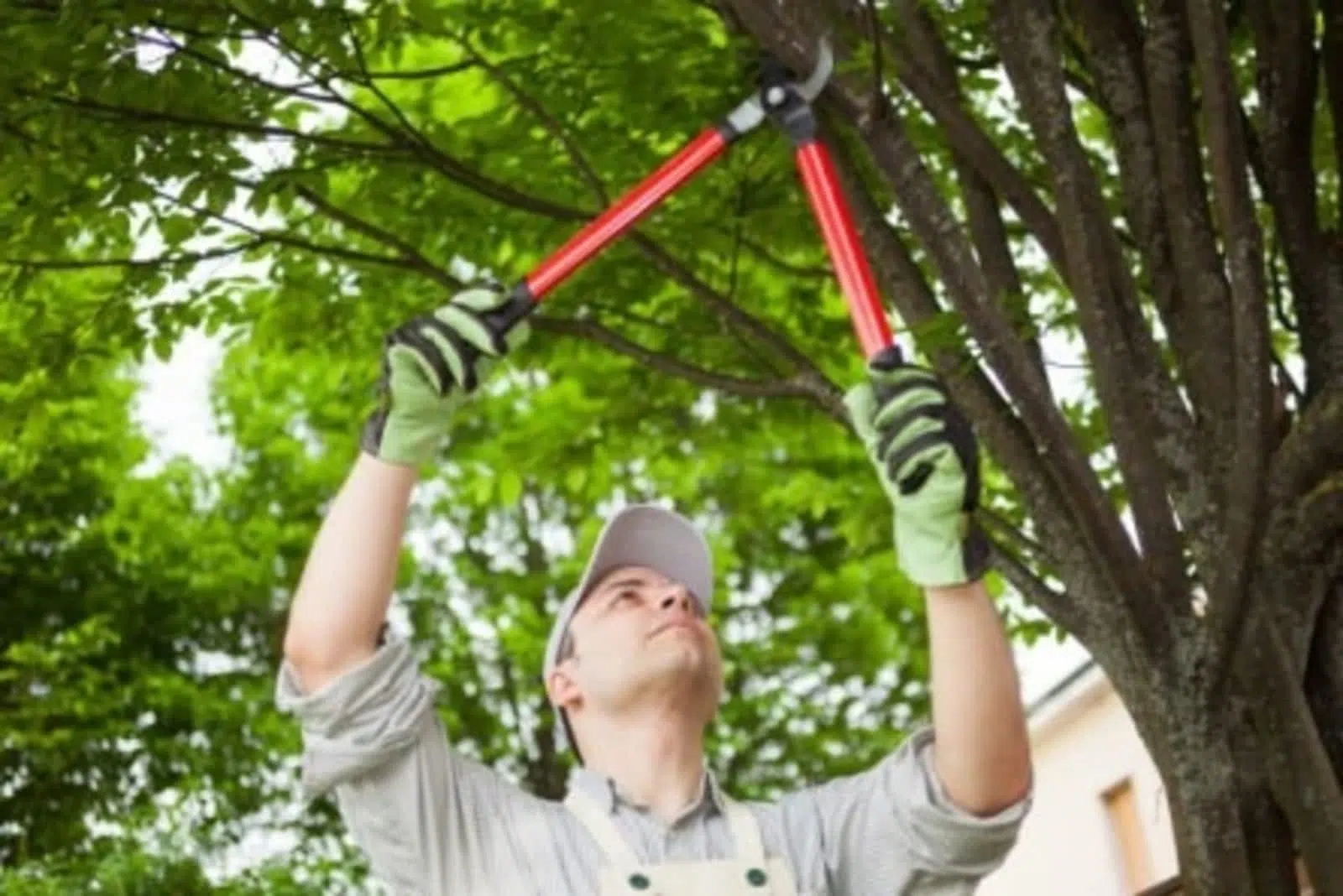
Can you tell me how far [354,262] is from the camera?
20.3 ft

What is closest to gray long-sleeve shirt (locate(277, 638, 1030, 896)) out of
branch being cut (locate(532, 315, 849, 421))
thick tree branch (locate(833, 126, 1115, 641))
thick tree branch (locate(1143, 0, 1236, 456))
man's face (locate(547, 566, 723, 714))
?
man's face (locate(547, 566, 723, 714))

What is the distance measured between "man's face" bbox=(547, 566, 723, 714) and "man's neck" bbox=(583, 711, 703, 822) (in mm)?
23

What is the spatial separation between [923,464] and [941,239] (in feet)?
6.43

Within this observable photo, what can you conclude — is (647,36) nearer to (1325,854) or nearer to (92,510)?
(1325,854)

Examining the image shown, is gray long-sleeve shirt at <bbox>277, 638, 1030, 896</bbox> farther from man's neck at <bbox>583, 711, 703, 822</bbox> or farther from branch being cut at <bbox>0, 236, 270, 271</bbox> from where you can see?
branch being cut at <bbox>0, 236, 270, 271</bbox>

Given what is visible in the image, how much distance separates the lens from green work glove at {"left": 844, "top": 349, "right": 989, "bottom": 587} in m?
2.22

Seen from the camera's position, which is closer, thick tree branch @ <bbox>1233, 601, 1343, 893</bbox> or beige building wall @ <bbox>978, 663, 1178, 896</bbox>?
thick tree branch @ <bbox>1233, 601, 1343, 893</bbox>

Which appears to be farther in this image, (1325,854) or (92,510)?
(92,510)

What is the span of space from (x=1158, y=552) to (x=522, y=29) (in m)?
2.39

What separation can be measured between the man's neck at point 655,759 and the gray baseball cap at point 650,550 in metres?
0.22

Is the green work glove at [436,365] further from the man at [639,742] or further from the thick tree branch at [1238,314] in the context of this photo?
the thick tree branch at [1238,314]

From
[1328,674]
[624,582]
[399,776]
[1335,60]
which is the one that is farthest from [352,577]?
[1335,60]

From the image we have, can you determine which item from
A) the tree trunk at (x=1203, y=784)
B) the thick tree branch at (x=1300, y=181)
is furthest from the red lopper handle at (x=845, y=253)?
the thick tree branch at (x=1300, y=181)

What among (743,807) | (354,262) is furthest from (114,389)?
(743,807)
